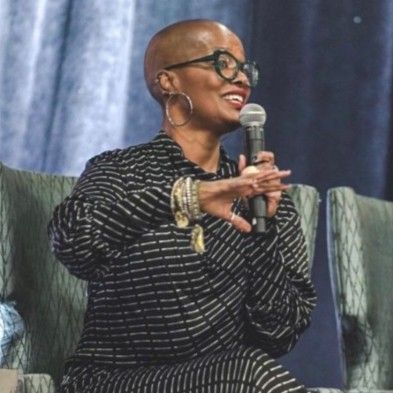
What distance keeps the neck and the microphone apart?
8.7 inches

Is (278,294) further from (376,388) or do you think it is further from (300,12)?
(300,12)

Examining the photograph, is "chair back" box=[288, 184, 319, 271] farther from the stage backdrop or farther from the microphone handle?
the microphone handle

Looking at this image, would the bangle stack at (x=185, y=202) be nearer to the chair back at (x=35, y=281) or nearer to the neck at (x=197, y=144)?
the neck at (x=197, y=144)

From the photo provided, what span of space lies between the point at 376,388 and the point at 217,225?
0.53 m

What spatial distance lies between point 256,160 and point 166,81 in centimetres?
35

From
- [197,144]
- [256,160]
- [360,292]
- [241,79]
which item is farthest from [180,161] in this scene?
[360,292]

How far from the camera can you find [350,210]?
1.93m

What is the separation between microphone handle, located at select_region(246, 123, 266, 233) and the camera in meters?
1.29

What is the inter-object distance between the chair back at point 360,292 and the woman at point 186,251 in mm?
299

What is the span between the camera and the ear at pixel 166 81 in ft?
5.27

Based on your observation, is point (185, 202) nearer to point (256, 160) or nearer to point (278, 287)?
point (256, 160)

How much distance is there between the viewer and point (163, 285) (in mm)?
1443

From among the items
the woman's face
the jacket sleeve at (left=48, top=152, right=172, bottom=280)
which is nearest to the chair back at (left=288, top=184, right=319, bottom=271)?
the woman's face

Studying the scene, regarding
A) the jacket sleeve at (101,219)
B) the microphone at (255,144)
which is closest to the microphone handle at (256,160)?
the microphone at (255,144)
